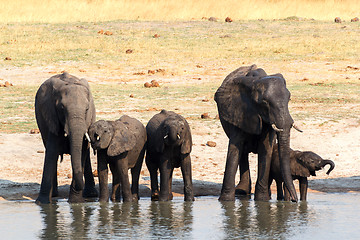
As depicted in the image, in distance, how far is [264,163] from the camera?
12.0 meters

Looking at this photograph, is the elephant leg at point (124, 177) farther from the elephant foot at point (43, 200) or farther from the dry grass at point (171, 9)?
the dry grass at point (171, 9)

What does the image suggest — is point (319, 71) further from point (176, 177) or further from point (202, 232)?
point (202, 232)

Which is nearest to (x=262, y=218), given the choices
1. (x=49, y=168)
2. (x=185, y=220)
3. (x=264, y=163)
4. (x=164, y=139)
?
(x=185, y=220)

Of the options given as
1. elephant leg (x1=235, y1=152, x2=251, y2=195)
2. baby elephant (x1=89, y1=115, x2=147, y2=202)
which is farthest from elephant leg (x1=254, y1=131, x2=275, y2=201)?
baby elephant (x1=89, y1=115, x2=147, y2=202)

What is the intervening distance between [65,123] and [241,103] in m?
2.83

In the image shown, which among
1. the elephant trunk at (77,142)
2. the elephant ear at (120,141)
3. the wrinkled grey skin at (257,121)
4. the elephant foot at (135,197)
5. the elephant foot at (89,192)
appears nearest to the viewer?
the elephant trunk at (77,142)

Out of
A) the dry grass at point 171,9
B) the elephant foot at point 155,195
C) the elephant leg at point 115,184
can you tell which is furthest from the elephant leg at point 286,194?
the dry grass at point 171,9

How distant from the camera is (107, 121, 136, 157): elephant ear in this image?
11891 mm

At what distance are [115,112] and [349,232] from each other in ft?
39.1

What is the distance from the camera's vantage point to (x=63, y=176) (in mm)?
14539

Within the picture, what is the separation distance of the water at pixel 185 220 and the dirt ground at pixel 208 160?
4.03 ft

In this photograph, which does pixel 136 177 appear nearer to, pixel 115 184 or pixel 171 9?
pixel 115 184

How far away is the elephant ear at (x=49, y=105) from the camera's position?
1171cm

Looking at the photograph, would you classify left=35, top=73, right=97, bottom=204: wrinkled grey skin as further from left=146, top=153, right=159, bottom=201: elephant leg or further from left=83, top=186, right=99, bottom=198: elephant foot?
left=146, top=153, right=159, bottom=201: elephant leg
